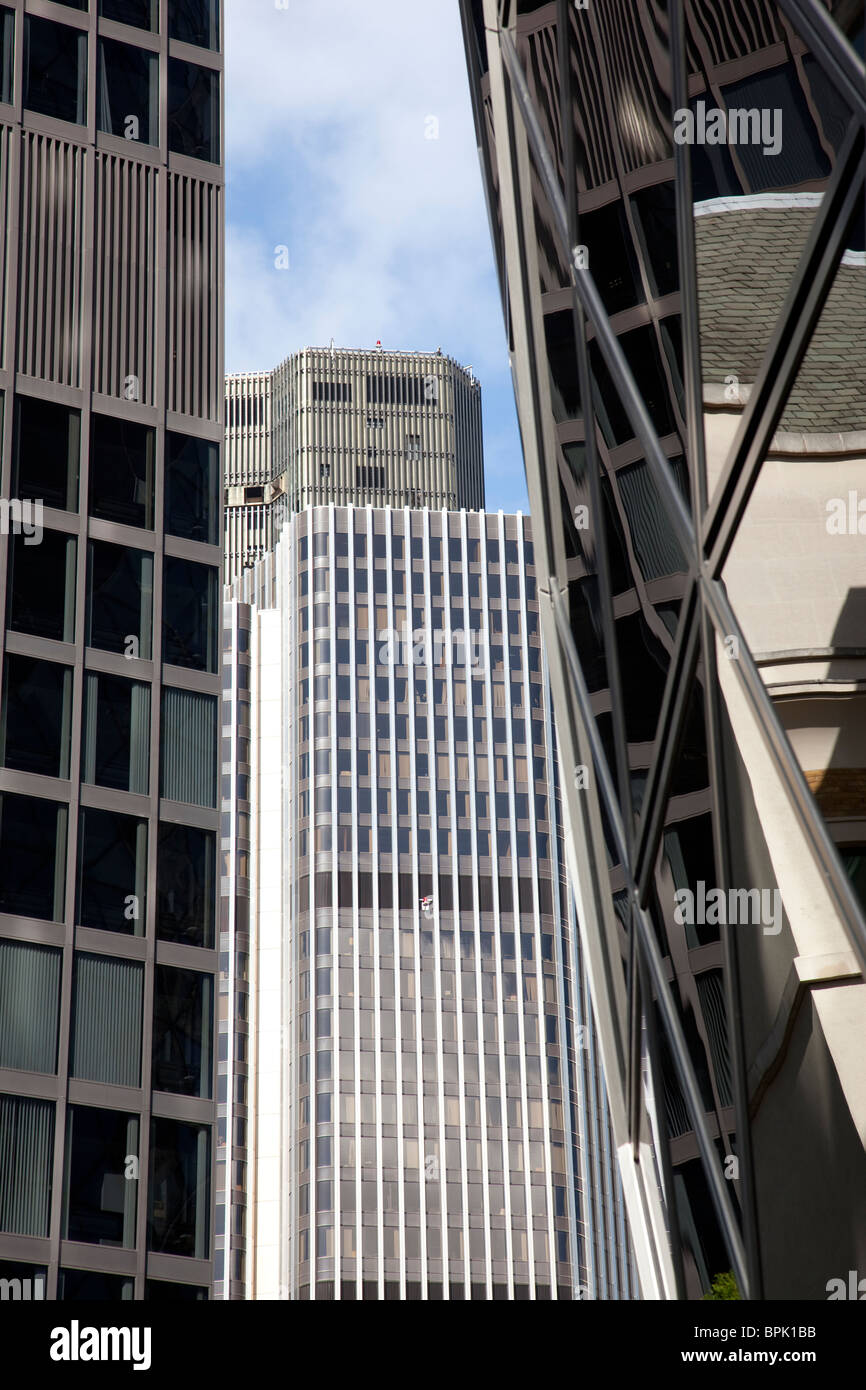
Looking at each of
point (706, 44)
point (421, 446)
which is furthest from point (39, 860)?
point (421, 446)

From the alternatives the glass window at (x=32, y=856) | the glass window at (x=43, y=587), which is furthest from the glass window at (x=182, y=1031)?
the glass window at (x=43, y=587)

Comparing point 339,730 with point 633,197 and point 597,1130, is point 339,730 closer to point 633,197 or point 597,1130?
point 597,1130

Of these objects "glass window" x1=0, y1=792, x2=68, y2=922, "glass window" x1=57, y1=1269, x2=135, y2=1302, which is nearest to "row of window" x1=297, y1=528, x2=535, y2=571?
"glass window" x1=0, y1=792, x2=68, y2=922

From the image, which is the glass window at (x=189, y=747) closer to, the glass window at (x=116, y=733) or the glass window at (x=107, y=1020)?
the glass window at (x=116, y=733)

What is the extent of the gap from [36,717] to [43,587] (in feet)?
12.3

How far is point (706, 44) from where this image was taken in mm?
9695

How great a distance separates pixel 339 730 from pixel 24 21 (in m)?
80.0

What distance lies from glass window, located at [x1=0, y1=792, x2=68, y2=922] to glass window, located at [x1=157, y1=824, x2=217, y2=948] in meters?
3.04

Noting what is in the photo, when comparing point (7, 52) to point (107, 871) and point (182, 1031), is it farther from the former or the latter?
point (182, 1031)

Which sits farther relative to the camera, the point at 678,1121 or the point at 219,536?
the point at 219,536

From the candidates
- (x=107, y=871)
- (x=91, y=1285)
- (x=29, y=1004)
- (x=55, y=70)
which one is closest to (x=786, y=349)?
(x=91, y=1285)

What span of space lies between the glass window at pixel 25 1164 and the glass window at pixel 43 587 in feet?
40.9
